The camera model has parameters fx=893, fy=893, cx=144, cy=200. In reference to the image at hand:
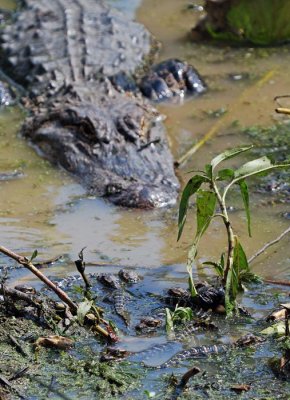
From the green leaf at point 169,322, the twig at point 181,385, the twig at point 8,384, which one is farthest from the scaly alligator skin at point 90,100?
the twig at point 8,384

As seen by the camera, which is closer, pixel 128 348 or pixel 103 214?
pixel 128 348

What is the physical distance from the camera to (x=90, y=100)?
6891 millimetres

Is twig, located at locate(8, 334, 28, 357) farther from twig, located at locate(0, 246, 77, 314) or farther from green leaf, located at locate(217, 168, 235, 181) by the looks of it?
green leaf, located at locate(217, 168, 235, 181)

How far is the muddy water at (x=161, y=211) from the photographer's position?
16.0 ft

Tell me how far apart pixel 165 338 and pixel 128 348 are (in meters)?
0.18

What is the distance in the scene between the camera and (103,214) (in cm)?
544

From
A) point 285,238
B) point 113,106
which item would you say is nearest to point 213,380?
point 285,238

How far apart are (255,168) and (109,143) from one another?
8.31 ft

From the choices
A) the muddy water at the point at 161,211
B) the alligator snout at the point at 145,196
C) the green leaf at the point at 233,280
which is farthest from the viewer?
the alligator snout at the point at 145,196

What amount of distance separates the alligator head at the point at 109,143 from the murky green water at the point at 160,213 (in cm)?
11

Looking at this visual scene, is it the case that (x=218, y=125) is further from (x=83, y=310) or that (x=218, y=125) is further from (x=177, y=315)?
(x=83, y=310)

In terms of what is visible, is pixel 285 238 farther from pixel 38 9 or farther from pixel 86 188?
pixel 38 9

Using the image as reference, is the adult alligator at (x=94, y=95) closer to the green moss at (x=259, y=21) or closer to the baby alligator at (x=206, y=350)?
the green moss at (x=259, y=21)

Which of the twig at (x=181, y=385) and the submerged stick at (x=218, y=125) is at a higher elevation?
the twig at (x=181, y=385)
